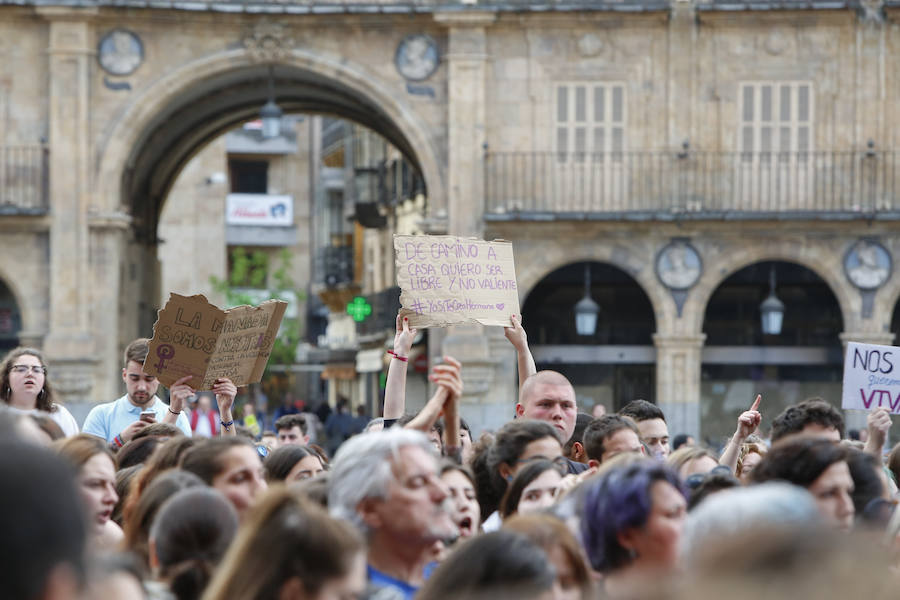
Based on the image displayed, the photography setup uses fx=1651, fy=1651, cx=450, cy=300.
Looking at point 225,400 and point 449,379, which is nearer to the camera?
point 449,379

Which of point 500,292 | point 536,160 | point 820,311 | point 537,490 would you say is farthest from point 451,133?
point 537,490

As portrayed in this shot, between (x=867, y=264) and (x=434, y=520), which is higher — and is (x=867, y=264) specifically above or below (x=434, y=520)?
above

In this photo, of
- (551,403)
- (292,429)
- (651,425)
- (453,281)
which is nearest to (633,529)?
(551,403)

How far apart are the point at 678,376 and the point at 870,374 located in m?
18.3

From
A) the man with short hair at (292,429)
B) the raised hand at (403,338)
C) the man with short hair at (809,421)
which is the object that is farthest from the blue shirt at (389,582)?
the man with short hair at (292,429)

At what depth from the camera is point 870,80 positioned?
30516 millimetres

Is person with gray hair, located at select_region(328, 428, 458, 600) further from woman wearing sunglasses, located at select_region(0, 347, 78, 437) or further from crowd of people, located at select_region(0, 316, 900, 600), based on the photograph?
woman wearing sunglasses, located at select_region(0, 347, 78, 437)

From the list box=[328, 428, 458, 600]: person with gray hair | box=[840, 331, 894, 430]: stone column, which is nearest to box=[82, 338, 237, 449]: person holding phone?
box=[328, 428, 458, 600]: person with gray hair

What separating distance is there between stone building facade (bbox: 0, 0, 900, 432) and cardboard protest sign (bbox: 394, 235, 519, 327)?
60.3 ft

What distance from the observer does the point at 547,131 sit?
3098cm

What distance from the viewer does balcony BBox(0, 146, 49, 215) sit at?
3050 cm

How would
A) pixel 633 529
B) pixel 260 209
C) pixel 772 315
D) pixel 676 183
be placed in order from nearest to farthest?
1. pixel 633 529
2. pixel 772 315
3. pixel 676 183
4. pixel 260 209

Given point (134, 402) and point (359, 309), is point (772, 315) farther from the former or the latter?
point (134, 402)

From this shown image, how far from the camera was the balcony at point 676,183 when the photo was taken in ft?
100
